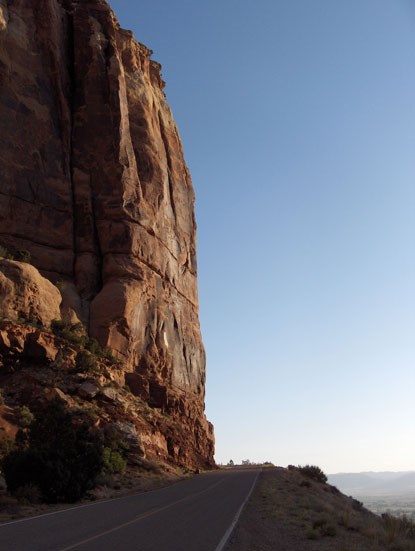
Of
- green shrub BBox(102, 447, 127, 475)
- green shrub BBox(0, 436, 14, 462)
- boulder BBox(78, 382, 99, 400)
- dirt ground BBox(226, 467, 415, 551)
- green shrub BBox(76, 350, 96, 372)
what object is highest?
green shrub BBox(76, 350, 96, 372)

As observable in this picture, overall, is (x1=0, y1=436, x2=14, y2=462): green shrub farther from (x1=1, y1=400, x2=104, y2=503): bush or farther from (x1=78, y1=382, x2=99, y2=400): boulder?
(x1=78, y1=382, x2=99, y2=400): boulder

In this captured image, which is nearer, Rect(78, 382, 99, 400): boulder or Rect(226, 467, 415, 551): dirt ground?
Rect(226, 467, 415, 551): dirt ground

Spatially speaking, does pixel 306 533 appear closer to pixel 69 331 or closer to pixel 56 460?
pixel 56 460

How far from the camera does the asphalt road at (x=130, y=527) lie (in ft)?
34.7

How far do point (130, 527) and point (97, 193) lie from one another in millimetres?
39724

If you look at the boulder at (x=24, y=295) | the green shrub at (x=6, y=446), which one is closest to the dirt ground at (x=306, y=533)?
the green shrub at (x=6, y=446)

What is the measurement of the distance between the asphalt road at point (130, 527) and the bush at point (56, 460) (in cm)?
→ 182

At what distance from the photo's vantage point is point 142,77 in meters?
62.3

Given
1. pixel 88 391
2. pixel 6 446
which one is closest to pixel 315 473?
pixel 88 391

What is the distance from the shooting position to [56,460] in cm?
2106

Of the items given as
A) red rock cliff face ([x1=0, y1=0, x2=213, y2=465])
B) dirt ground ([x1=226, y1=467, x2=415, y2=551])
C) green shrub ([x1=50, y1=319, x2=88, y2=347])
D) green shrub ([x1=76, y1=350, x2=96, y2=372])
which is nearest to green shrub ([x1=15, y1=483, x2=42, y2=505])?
dirt ground ([x1=226, y1=467, x2=415, y2=551])

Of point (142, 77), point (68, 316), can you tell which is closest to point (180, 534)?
point (68, 316)

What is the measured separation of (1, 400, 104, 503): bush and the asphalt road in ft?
5.96

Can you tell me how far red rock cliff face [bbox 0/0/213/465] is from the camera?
45344mm
